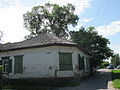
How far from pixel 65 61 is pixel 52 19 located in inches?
1035

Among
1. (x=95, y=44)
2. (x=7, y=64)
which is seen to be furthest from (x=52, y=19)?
(x=7, y=64)

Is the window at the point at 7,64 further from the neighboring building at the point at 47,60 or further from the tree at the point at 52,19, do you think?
the tree at the point at 52,19

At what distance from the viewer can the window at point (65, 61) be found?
14.6 meters

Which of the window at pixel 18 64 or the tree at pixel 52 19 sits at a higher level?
the tree at pixel 52 19

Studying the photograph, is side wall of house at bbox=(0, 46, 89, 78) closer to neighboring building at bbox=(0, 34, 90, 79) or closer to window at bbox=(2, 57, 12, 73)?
neighboring building at bbox=(0, 34, 90, 79)

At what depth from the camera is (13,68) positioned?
55.0 feet

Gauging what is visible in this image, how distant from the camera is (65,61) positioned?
14.8 metres

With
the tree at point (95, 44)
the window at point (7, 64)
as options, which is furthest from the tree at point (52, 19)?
the window at point (7, 64)

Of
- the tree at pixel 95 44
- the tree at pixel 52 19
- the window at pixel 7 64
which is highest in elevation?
the tree at pixel 52 19

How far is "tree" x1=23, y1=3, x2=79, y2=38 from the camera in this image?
3972 cm

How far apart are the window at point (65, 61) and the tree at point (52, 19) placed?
24.7 metres

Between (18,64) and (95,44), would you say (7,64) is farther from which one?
(95,44)

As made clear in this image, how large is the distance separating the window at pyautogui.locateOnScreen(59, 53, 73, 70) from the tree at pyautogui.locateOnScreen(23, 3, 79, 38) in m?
24.7

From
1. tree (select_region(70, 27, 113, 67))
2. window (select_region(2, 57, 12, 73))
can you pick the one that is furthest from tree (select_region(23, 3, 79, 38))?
window (select_region(2, 57, 12, 73))
